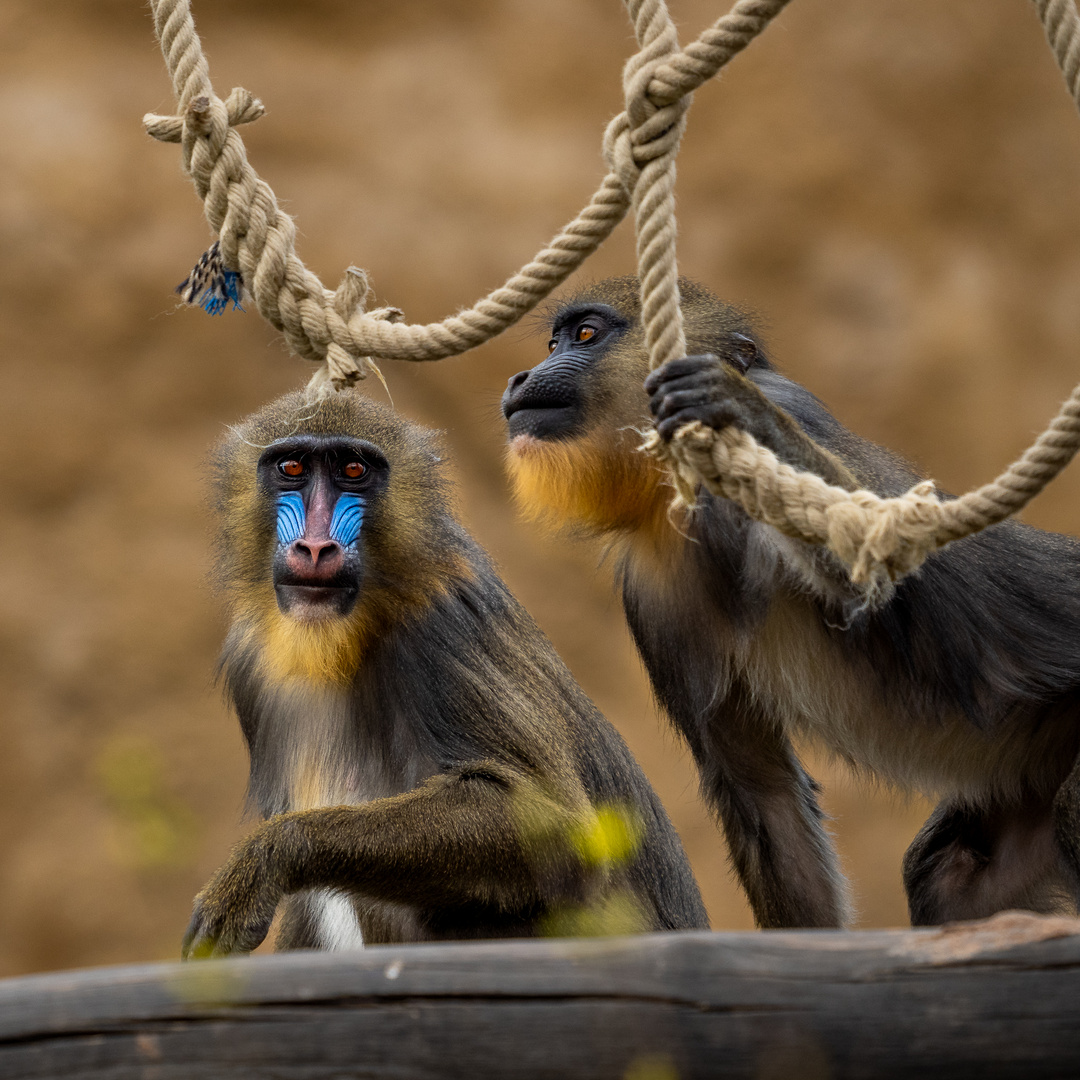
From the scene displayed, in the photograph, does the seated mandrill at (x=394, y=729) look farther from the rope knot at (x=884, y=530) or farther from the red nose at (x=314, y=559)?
the rope knot at (x=884, y=530)

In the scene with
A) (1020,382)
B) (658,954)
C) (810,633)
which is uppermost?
(1020,382)

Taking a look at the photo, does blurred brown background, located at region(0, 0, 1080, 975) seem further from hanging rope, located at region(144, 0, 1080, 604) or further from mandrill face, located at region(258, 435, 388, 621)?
hanging rope, located at region(144, 0, 1080, 604)

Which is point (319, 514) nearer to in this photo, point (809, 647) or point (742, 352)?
point (742, 352)

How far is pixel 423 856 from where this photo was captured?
11.3 feet

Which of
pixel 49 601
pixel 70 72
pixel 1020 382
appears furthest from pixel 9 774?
pixel 1020 382

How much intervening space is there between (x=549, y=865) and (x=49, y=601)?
17.6ft

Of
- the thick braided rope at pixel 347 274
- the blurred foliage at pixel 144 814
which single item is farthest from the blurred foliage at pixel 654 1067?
the thick braided rope at pixel 347 274

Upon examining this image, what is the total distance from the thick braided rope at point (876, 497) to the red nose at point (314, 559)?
121 cm

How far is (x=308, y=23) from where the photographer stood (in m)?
8.43

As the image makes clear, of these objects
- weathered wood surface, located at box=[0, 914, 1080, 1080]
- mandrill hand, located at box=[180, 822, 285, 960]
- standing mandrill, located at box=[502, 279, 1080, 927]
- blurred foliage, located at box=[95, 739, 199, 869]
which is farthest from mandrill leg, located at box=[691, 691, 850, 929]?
blurred foliage, located at box=[95, 739, 199, 869]

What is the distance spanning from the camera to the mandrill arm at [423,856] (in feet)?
10.6

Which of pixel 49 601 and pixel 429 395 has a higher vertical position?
pixel 429 395

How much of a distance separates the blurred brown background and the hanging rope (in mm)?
4975

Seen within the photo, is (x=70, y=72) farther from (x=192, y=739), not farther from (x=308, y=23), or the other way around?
(x=192, y=739)
